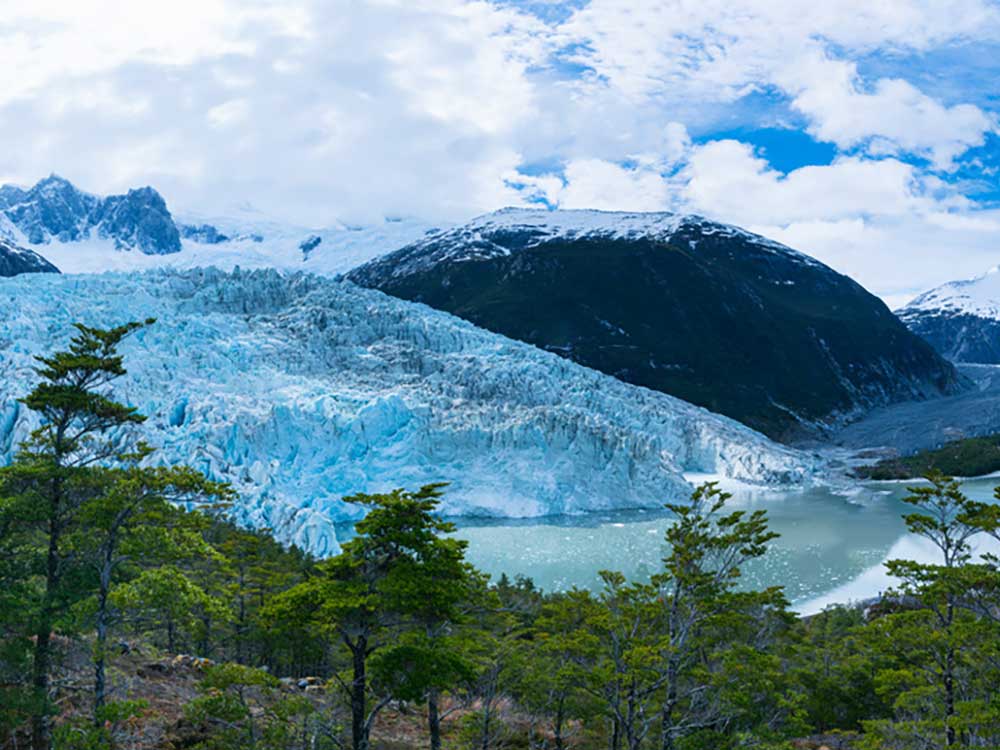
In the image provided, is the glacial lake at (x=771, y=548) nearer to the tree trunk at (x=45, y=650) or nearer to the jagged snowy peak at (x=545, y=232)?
the tree trunk at (x=45, y=650)

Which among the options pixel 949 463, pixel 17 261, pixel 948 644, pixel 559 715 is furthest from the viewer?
pixel 17 261

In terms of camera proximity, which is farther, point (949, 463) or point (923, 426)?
point (923, 426)

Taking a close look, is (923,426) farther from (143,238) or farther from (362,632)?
(143,238)

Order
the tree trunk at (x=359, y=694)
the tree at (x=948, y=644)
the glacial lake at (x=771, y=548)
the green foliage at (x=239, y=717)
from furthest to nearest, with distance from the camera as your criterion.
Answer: the glacial lake at (x=771, y=548)
the tree at (x=948, y=644)
the green foliage at (x=239, y=717)
the tree trunk at (x=359, y=694)

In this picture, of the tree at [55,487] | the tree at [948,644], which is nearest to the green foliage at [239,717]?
the tree at [55,487]

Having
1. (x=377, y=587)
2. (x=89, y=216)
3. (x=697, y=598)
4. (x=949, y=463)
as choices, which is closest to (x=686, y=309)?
(x=949, y=463)
